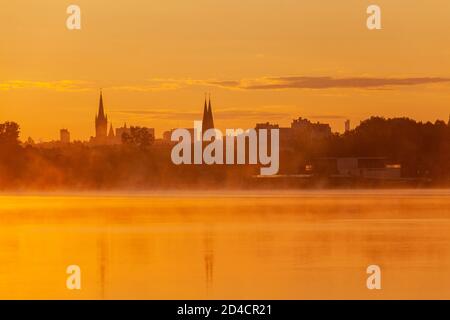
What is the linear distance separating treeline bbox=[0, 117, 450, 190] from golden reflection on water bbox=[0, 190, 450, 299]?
77515 mm

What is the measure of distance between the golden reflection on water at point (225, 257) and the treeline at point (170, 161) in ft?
254

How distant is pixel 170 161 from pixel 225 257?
105825 mm

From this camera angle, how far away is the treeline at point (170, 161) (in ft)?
427

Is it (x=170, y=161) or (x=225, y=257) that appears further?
(x=170, y=161)

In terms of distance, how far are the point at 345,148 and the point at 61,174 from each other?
37176 millimetres

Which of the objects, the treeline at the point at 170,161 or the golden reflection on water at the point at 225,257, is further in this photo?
the treeline at the point at 170,161

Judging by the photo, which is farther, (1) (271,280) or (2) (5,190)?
(2) (5,190)

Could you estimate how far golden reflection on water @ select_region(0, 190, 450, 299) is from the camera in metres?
24.6

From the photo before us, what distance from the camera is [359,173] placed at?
13312 cm

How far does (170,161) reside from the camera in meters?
138

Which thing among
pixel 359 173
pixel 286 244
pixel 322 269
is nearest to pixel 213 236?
pixel 286 244

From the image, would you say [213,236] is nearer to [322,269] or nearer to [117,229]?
[117,229]

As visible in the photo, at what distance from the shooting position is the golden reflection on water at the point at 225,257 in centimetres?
2464
